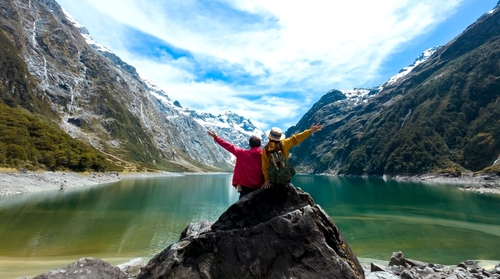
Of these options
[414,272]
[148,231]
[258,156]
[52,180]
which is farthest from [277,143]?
[52,180]

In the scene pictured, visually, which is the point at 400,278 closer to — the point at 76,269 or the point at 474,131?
the point at 76,269

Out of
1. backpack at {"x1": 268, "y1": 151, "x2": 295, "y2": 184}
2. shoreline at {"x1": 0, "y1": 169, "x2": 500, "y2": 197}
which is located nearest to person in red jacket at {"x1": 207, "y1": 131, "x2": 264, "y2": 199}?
backpack at {"x1": 268, "y1": 151, "x2": 295, "y2": 184}

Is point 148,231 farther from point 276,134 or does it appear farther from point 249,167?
point 276,134

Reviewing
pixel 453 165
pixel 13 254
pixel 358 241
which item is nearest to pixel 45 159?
pixel 13 254

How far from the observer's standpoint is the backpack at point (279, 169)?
8.11 m

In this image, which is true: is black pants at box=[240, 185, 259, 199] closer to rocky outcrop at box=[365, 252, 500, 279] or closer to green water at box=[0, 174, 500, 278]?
rocky outcrop at box=[365, 252, 500, 279]

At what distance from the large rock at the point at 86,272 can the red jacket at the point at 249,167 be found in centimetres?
677

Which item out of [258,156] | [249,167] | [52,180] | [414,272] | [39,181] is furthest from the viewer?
[52,180]

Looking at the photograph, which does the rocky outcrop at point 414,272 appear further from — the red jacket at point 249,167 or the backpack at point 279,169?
the backpack at point 279,169

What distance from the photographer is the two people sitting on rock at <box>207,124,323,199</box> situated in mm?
8342

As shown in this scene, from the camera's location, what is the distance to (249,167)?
9258 mm

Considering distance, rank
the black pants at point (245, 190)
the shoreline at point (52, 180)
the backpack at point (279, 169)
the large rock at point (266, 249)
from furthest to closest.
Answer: the shoreline at point (52, 180) → the black pants at point (245, 190) → the backpack at point (279, 169) → the large rock at point (266, 249)

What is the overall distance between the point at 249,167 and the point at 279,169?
1393mm

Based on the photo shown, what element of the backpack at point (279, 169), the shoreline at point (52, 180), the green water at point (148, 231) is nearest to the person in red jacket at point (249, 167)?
the backpack at point (279, 169)
